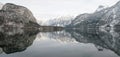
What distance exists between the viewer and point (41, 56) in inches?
1471

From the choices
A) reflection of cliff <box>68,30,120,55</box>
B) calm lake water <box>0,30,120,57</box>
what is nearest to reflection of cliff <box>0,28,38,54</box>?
calm lake water <box>0,30,120,57</box>

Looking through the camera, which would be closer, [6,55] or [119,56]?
[119,56]

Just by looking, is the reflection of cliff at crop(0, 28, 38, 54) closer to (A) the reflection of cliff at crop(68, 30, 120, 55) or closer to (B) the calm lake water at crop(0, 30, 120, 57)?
(B) the calm lake water at crop(0, 30, 120, 57)

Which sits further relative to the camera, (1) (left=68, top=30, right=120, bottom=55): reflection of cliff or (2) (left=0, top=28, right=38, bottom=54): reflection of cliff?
(1) (left=68, top=30, right=120, bottom=55): reflection of cliff

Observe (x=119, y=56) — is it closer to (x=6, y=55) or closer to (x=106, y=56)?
(x=106, y=56)

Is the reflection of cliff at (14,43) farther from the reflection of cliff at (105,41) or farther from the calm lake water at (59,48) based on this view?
the reflection of cliff at (105,41)

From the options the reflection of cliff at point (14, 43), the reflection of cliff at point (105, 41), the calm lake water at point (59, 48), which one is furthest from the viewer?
the reflection of cliff at point (105, 41)

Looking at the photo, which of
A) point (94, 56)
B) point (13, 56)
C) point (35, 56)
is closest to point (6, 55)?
point (13, 56)

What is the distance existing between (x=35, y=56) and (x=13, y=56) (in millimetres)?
3548

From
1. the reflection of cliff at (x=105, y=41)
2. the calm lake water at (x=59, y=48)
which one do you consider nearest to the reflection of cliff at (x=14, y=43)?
the calm lake water at (x=59, y=48)

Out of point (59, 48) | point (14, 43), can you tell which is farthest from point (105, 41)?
point (14, 43)

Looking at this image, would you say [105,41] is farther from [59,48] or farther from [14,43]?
[14,43]

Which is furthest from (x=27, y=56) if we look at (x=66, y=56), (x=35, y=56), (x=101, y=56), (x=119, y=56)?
(x=119, y=56)

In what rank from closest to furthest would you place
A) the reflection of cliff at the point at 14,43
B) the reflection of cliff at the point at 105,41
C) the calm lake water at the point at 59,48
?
the calm lake water at the point at 59,48
the reflection of cliff at the point at 14,43
the reflection of cliff at the point at 105,41
